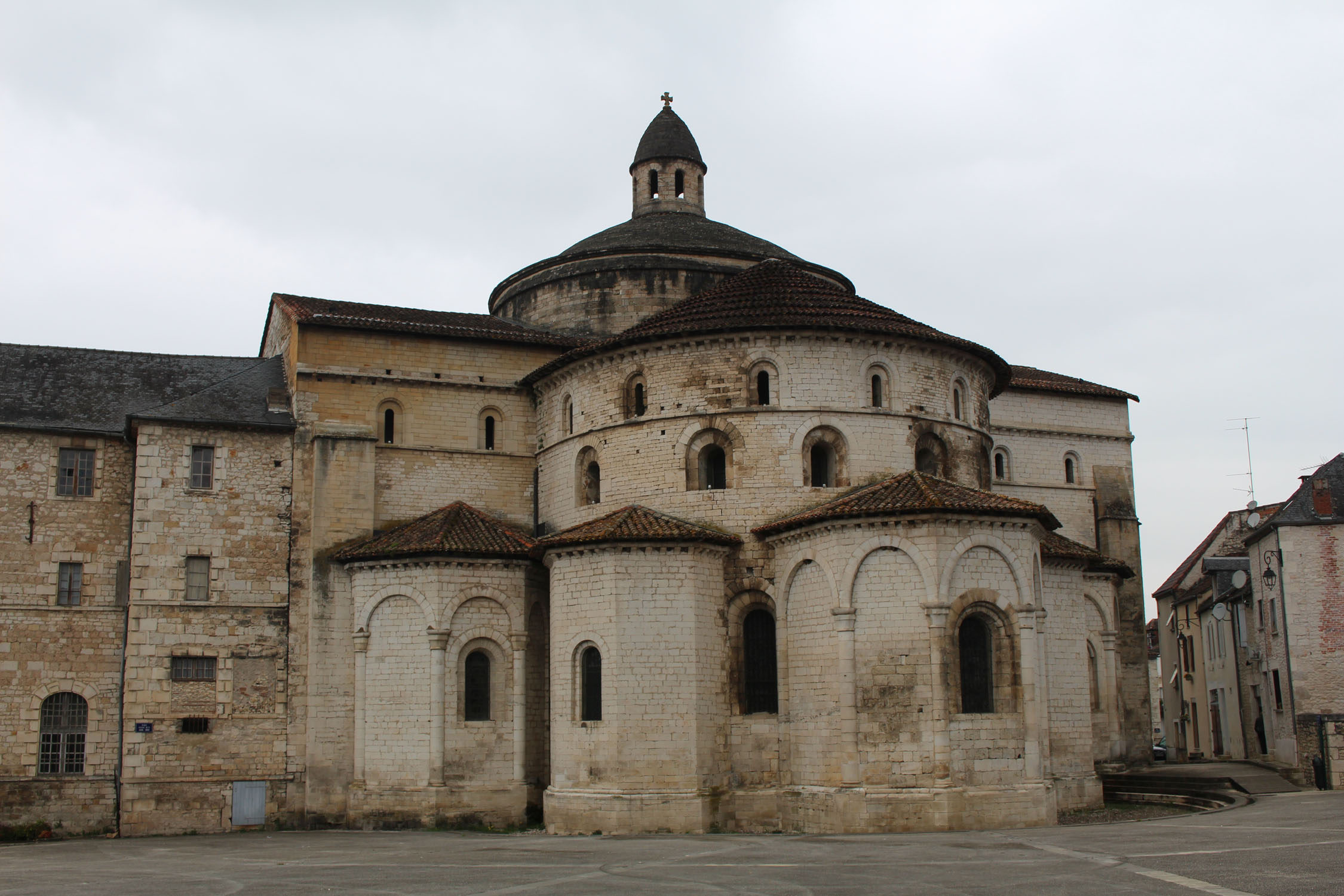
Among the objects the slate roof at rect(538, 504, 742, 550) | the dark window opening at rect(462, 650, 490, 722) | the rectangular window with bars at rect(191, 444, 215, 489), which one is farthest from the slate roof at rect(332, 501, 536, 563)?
the rectangular window with bars at rect(191, 444, 215, 489)

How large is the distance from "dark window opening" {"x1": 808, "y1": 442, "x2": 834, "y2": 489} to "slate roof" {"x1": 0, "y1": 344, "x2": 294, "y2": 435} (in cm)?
1278

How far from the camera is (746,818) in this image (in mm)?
27062

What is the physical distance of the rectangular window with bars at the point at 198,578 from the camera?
1215 inches

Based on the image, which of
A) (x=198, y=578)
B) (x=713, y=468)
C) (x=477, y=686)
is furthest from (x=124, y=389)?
(x=713, y=468)

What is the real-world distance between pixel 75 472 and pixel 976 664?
2147 centimetres

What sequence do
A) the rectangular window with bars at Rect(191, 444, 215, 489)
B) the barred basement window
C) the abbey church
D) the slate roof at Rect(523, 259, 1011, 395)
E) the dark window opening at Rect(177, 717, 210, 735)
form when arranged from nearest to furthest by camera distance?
the abbey church
the slate roof at Rect(523, 259, 1011, 395)
the dark window opening at Rect(177, 717, 210, 735)
the barred basement window
the rectangular window with bars at Rect(191, 444, 215, 489)

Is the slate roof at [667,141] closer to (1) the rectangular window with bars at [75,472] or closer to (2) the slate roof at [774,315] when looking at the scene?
(2) the slate roof at [774,315]

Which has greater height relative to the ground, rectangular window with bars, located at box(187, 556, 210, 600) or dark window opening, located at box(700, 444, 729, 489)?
dark window opening, located at box(700, 444, 729, 489)

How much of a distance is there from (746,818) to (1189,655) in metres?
36.2

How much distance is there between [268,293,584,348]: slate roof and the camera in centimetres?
3269

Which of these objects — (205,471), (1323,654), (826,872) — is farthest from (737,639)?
(1323,654)

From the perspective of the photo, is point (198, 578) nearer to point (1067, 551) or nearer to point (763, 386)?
point (763, 386)

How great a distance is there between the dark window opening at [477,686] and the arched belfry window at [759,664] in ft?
20.0

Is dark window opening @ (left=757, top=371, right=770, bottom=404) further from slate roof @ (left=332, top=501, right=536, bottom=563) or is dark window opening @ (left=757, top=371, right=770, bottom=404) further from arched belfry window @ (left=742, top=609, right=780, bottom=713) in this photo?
slate roof @ (left=332, top=501, right=536, bottom=563)
